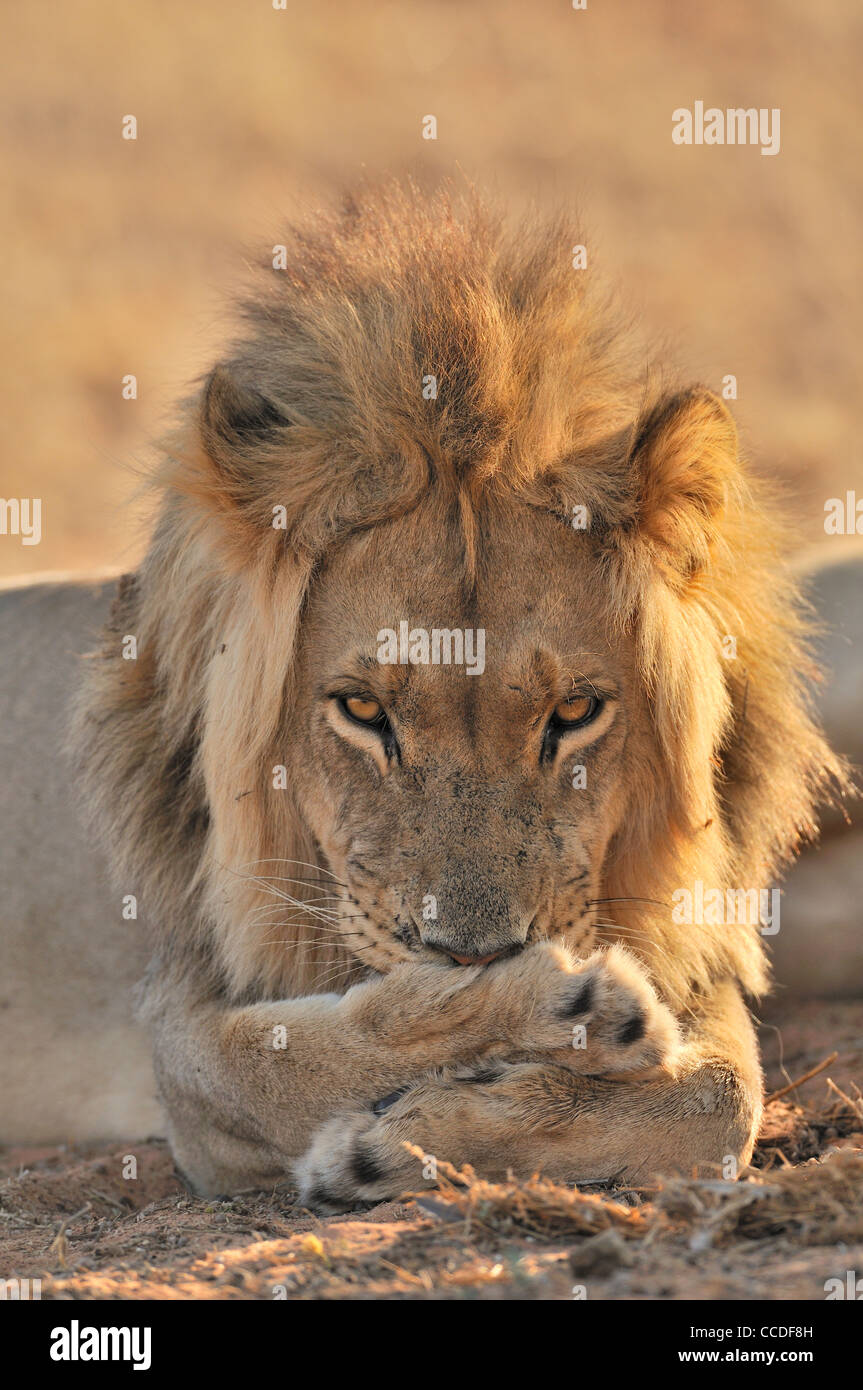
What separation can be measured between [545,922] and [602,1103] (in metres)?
0.40

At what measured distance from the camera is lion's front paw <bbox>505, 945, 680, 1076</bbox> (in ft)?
10.8

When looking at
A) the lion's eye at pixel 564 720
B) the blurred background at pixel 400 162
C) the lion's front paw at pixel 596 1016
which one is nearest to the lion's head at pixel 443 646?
the lion's eye at pixel 564 720

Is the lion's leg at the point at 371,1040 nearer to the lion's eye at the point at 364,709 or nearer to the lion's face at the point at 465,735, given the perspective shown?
the lion's face at the point at 465,735

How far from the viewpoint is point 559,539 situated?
3691 mm

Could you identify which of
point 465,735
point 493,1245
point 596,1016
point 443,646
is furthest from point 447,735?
point 493,1245

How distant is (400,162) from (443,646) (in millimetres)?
16777

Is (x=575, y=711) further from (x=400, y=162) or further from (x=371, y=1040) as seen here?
(x=400, y=162)

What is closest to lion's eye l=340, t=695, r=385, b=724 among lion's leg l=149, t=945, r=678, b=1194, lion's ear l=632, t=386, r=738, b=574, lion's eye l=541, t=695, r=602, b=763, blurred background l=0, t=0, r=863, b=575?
lion's eye l=541, t=695, r=602, b=763

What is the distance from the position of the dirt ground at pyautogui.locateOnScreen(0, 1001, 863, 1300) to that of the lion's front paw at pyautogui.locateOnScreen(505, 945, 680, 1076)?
0.91ft

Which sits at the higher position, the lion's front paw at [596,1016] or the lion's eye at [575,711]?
the lion's eye at [575,711]

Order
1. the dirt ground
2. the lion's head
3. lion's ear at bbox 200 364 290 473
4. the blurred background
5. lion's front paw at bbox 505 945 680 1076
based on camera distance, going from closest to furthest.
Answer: the dirt ground → lion's front paw at bbox 505 945 680 1076 → the lion's head → lion's ear at bbox 200 364 290 473 → the blurred background

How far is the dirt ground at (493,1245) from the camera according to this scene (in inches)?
99.3

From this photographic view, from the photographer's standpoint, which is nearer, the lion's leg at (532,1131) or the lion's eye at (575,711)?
the lion's leg at (532,1131)

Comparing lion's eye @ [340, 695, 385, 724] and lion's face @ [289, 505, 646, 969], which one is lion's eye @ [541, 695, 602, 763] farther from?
lion's eye @ [340, 695, 385, 724]
